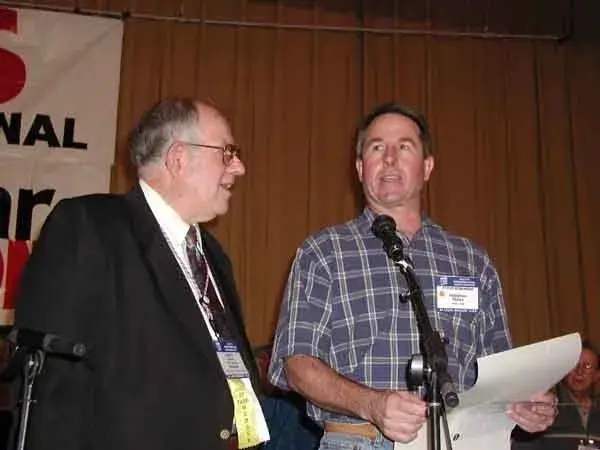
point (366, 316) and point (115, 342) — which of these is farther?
point (366, 316)

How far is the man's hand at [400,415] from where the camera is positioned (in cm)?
158

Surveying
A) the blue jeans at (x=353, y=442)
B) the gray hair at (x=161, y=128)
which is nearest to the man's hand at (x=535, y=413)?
the blue jeans at (x=353, y=442)

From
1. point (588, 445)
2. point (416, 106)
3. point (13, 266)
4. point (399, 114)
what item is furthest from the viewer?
point (416, 106)

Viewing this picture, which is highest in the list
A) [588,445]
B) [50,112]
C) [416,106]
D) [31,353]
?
[416,106]

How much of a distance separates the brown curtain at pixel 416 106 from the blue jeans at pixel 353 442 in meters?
2.76

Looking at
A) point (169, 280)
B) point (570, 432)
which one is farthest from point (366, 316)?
point (570, 432)

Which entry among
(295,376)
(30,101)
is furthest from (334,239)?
(30,101)

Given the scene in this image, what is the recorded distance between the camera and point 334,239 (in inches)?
81.7

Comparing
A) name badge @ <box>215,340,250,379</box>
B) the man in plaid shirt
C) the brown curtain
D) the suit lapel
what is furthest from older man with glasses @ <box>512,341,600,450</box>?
the brown curtain

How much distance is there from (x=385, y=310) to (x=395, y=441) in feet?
1.32

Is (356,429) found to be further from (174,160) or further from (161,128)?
(161,128)

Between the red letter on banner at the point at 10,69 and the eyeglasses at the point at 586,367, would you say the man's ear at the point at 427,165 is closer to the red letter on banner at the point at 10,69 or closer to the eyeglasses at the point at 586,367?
the eyeglasses at the point at 586,367

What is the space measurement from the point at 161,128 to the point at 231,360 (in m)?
0.70

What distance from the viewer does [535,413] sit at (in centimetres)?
182
